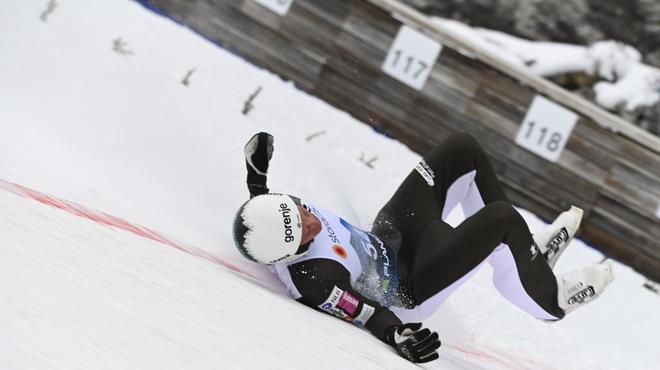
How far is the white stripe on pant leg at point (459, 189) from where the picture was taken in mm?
3287

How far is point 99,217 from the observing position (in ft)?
7.61

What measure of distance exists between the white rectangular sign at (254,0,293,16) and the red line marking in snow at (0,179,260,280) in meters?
3.31

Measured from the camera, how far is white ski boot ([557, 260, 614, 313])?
9.20 feet

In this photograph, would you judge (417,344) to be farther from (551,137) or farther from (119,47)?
(551,137)

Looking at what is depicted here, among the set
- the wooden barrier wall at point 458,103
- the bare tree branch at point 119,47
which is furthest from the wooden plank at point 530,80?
the bare tree branch at point 119,47

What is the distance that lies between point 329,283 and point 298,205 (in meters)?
0.26

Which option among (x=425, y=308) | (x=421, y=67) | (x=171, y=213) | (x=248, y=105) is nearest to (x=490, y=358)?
(x=425, y=308)

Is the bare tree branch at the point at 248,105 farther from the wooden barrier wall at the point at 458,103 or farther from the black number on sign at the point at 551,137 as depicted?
the black number on sign at the point at 551,137

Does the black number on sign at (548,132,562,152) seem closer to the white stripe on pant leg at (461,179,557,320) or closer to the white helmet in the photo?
the white stripe on pant leg at (461,179,557,320)

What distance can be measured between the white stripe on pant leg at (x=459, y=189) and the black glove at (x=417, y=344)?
104 cm

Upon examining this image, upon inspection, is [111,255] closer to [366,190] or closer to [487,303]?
[487,303]

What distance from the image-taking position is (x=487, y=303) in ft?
12.0

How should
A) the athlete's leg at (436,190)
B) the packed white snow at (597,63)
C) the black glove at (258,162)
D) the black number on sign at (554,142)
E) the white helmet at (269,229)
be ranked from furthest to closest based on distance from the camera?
the packed white snow at (597,63)
the black number on sign at (554,142)
the athlete's leg at (436,190)
the black glove at (258,162)
the white helmet at (269,229)

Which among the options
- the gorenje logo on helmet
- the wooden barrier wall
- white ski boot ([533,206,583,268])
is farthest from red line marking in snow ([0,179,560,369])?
the wooden barrier wall
